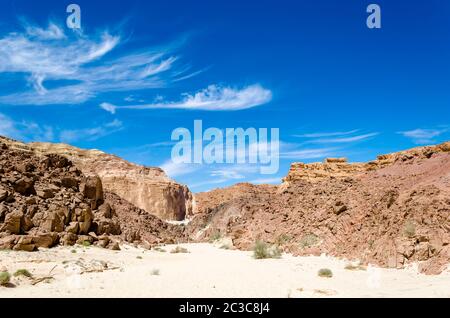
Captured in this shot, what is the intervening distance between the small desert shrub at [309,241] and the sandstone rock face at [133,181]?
5586 cm

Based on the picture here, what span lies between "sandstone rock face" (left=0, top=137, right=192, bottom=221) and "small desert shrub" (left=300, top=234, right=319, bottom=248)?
55.9 meters

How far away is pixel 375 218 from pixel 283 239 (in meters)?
7.48

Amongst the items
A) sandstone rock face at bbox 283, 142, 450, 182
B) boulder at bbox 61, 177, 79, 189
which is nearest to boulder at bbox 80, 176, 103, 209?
boulder at bbox 61, 177, 79, 189

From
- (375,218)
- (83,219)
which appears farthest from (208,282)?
(83,219)

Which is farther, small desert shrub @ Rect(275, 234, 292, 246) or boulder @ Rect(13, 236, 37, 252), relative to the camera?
small desert shrub @ Rect(275, 234, 292, 246)

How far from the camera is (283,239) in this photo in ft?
81.0

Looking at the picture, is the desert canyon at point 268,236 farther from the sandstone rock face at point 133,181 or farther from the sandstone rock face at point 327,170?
the sandstone rock face at point 133,181

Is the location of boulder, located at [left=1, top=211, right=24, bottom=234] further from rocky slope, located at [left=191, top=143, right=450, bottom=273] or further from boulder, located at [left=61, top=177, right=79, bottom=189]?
rocky slope, located at [left=191, top=143, right=450, bottom=273]

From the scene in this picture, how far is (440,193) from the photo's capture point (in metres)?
15.6

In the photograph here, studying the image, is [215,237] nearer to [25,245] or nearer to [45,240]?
[45,240]

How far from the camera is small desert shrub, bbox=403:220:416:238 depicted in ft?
46.5

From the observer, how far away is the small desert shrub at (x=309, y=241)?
21531 millimetres
